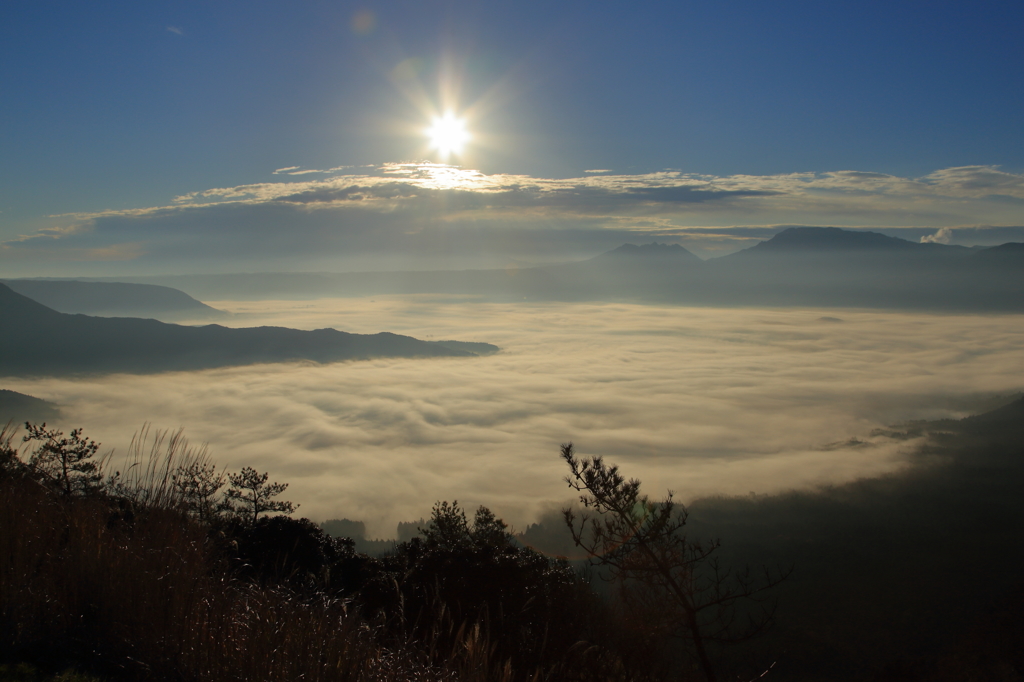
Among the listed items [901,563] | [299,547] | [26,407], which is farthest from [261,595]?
[26,407]

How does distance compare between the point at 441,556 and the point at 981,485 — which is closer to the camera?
the point at 441,556

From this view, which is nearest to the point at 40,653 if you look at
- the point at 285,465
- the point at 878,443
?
the point at 285,465

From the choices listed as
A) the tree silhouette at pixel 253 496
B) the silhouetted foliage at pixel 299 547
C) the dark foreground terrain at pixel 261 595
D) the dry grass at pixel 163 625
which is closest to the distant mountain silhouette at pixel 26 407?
the dark foreground terrain at pixel 261 595

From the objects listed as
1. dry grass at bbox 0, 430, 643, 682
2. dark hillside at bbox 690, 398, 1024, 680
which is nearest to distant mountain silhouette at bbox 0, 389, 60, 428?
dark hillside at bbox 690, 398, 1024, 680

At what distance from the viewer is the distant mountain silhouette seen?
168 meters

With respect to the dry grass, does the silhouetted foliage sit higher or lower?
lower

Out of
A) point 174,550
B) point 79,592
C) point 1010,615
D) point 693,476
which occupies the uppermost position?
point 174,550

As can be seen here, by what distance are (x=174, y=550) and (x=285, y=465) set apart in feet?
513

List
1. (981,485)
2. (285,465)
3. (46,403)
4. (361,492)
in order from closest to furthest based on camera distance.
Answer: (981,485), (361,492), (285,465), (46,403)

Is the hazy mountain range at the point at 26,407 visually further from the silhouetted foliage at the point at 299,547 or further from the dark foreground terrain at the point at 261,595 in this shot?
the silhouetted foliage at the point at 299,547

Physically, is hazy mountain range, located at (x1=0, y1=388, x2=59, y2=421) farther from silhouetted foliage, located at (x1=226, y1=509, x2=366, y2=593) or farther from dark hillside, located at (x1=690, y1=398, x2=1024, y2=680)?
silhouetted foliage, located at (x1=226, y1=509, x2=366, y2=593)

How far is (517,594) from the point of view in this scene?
16547 mm

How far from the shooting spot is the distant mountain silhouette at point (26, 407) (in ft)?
552

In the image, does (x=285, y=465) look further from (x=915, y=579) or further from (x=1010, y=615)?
(x=1010, y=615)
